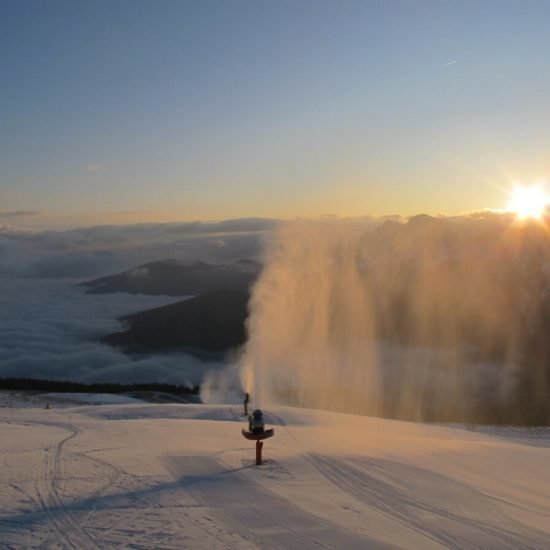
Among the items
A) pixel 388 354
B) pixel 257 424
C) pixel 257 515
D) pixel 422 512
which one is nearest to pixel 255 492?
pixel 257 515

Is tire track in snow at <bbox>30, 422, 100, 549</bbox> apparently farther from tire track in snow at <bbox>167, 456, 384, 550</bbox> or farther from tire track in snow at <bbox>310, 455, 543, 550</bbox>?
tire track in snow at <bbox>310, 455, 543, 550</bbox>

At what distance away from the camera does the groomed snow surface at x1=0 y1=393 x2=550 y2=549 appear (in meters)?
9.77

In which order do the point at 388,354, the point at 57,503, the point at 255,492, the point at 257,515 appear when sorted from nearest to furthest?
the point at 257,515 → the point at 57,503 → the point at 255,492 → the point at 388,354

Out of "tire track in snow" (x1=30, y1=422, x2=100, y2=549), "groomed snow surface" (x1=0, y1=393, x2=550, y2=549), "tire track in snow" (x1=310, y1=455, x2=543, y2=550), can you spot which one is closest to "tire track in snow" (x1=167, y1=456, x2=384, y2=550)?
"groomed snow surface" (x1=0, y1=393, x2=550, y2=549)

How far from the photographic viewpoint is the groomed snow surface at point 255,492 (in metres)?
9.77

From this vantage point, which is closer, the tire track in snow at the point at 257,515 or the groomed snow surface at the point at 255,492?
the tire track in snow at the point at 257,515

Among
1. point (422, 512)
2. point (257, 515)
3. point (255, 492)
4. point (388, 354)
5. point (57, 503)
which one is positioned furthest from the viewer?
point (388, 354)

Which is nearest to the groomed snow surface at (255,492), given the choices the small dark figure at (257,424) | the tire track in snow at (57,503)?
the tire track in snow at (57,503)

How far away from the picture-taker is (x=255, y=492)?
40.5ft

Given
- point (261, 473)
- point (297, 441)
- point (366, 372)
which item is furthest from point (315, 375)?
point (261, 473)

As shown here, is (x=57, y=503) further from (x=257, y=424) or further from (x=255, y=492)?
(x=257, y=424)

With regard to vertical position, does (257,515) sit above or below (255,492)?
above

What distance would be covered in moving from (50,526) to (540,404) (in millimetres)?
110995

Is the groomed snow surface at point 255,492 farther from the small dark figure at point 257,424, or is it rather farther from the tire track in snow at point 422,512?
the small dark figure at point 257,424
